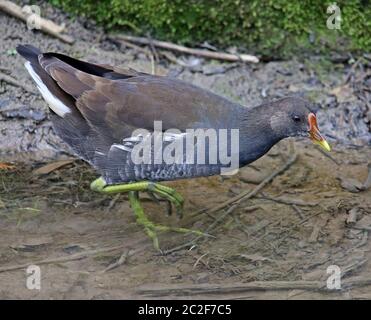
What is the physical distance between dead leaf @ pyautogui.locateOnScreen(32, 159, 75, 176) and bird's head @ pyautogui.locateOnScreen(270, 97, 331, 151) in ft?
5.24

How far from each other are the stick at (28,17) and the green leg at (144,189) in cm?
170

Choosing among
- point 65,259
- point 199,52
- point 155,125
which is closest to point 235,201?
point 155,125

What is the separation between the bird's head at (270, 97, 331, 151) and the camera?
4.73 metres

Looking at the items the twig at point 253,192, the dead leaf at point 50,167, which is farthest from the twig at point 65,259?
the dead leaf at point 50,167

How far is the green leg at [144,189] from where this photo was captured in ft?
16.2

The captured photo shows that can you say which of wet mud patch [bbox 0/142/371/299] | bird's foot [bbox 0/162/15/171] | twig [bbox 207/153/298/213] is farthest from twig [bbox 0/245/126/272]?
bird's foot [bbox 0/162/15/171]

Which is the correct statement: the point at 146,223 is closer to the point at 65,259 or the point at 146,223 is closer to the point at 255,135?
the point at 65,259

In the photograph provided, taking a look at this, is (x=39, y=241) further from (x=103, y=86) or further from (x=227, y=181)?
(x=227, y=181)

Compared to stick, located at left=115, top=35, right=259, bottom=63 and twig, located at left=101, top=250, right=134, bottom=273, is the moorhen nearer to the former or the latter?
twig, located at left=101, top=250, right=134, bottom=273

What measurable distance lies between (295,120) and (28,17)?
2.56 meters

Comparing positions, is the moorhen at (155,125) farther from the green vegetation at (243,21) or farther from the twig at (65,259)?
the green vegetation at (243,21)

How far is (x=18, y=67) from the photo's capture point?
6152 mm

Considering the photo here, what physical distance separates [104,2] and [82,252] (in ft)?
7.94
